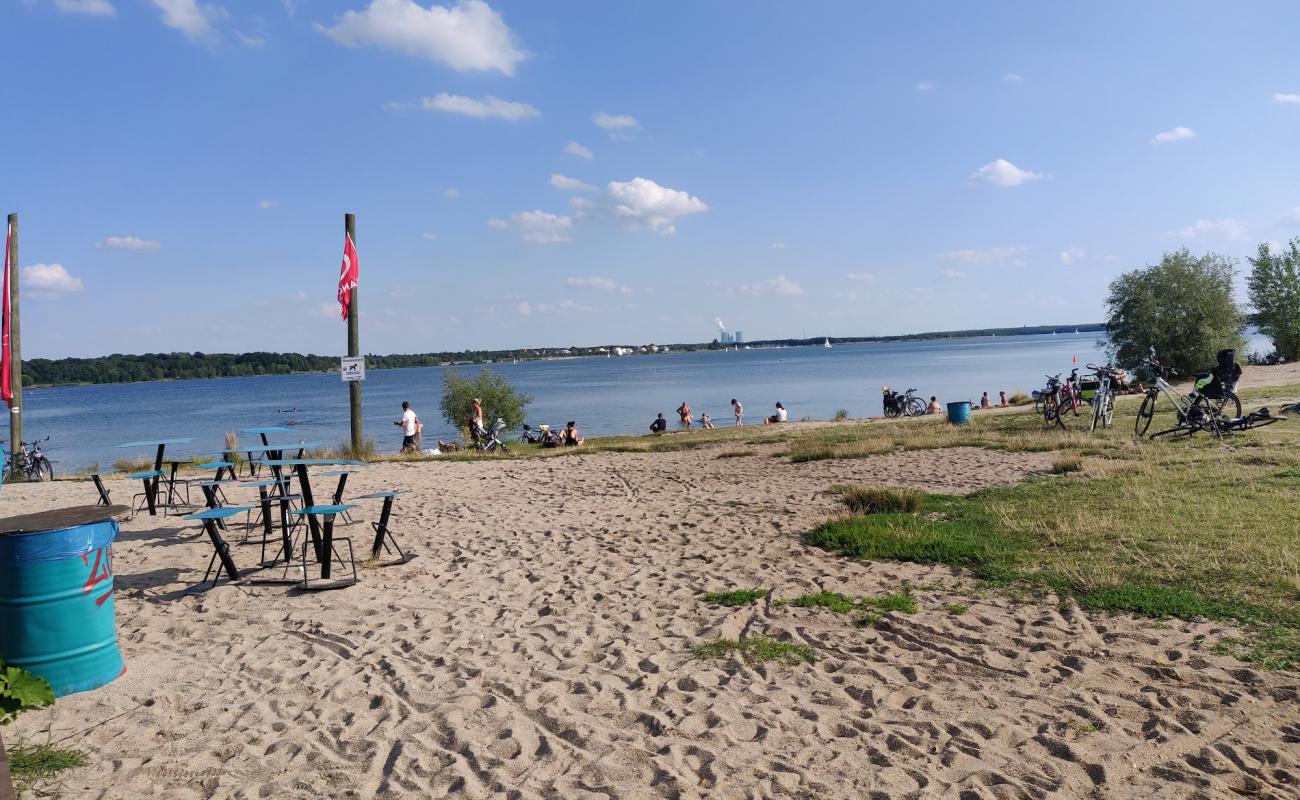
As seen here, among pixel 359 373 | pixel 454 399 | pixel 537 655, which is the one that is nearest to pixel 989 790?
pixel 537 655

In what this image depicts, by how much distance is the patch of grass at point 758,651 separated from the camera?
5.08 m

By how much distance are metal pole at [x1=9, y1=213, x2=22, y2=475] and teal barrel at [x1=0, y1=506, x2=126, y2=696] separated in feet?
51.8

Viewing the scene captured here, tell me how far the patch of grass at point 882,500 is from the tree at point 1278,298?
3382 centimetres

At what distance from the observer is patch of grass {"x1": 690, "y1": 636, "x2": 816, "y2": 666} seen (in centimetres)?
508

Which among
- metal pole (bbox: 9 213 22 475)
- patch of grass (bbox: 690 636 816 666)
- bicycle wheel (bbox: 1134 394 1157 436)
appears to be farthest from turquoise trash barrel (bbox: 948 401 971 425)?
metal pole (bbox: 9 213 22 475)

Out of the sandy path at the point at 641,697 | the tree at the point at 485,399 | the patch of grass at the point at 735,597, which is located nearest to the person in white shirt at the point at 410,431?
the tree at the point at 485,399

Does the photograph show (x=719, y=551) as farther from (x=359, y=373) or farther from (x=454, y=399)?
(x=454, y=399)

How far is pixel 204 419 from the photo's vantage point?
70.4 metres

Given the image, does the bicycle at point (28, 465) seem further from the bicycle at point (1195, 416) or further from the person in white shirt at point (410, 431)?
the bicycle at point (1195, 416)

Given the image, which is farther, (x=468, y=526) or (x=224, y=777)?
(x=468, y=526)

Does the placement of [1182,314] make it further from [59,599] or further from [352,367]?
[59,599]

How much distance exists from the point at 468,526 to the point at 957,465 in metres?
7.46

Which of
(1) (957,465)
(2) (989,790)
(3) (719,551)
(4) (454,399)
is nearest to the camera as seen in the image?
(2) (989,790)

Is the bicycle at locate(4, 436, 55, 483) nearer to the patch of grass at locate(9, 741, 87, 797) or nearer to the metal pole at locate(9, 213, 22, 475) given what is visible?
the metal pole at locate(9, 213, 22, 475)
